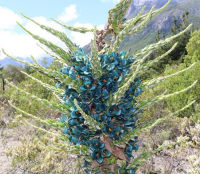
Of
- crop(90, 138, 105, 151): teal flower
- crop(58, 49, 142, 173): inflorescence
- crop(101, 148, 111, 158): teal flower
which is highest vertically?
crop(58, 49, 142, 173): inflorescence

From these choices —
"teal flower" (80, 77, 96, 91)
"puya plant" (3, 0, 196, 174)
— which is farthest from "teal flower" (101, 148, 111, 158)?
"teal flower" (80, 77, 96, 91)

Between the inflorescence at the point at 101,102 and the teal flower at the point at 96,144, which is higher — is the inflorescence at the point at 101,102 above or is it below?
above

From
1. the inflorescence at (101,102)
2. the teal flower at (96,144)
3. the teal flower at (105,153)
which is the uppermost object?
the inflorescence at (101,102)

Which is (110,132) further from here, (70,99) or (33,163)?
(33,163)

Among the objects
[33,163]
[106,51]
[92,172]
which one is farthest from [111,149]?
[33,163]

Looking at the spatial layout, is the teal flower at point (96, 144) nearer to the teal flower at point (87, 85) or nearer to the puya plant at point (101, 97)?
the puya plant at point (101, 97)

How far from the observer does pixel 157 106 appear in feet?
26.7

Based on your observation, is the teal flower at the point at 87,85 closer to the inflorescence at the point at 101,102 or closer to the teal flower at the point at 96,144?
the inflorescence at the point at 101,102

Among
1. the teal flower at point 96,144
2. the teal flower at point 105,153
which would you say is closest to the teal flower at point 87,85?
the teal flower at point 96,144

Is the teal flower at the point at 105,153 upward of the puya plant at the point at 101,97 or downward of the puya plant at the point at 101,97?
downward

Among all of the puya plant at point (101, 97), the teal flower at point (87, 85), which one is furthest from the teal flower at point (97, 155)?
the teal flower at point (87, 85)

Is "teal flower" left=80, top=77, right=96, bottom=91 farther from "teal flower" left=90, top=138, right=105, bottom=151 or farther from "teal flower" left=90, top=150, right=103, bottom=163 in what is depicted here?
"teal flower" left=90, top=150, right=103, bottom=163

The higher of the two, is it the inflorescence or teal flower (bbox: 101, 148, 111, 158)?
the inflorescence

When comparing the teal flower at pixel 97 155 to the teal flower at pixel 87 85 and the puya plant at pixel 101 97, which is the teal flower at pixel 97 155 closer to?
the puya plant at pixel 101 97
